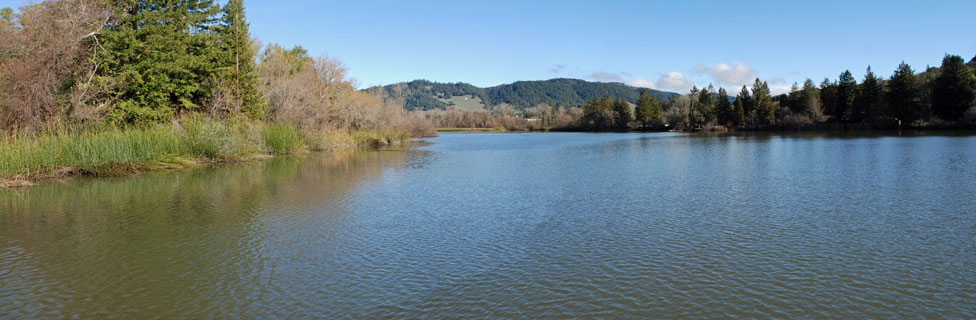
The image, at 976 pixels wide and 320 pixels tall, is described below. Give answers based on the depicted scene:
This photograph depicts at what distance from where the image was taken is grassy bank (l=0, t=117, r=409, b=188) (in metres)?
15.1

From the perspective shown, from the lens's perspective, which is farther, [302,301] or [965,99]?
[965,99]

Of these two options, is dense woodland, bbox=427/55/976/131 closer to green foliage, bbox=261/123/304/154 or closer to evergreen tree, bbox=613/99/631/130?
evergreen tree, bbox=613/99/631/130

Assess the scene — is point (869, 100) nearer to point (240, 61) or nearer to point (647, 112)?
point (647, 112)

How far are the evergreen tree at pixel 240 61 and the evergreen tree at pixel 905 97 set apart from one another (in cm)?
6220

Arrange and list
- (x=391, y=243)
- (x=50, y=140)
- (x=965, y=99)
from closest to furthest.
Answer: (x=391, y=243) < (x=50, y=140) < (x=965, y=99)

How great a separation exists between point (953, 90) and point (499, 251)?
2521 inches

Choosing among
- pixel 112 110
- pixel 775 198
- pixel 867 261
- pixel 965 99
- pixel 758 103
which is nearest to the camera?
pixel 867 261

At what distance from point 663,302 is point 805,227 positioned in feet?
15.2

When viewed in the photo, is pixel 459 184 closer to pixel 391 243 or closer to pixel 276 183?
pixel 276 183

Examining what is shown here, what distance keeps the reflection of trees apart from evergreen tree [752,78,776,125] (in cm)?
7131

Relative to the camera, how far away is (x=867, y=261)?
6.49 metres

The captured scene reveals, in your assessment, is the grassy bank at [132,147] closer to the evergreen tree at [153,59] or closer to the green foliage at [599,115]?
the evergreen tree at [153,59]

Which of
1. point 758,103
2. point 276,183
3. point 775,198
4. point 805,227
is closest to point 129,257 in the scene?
point 276,183

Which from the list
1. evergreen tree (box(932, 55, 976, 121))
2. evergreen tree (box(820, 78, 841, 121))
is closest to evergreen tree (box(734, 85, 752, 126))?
evergreen tree (box(820, 78, 841, 121))
